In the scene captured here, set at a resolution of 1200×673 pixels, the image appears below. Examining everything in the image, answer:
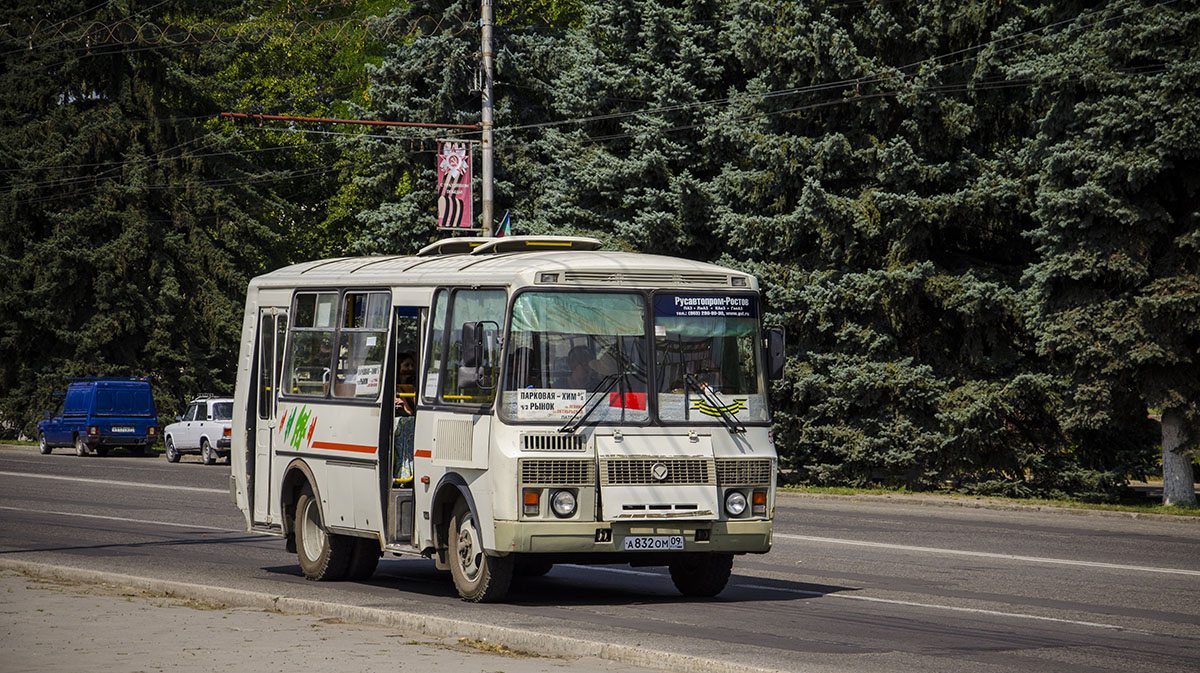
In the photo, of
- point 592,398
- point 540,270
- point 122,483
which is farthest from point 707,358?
point 122,483

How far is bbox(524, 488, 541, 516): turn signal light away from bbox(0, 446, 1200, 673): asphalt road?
2.66ft

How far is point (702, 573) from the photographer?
1380 centimetres

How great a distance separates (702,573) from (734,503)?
3.22 feet

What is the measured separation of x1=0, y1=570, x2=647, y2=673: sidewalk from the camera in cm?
926

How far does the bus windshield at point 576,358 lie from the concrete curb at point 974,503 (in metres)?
14.6

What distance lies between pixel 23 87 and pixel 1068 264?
4301 cm

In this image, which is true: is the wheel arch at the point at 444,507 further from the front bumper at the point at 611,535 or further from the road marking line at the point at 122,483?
the road marking line at the point at 122,483

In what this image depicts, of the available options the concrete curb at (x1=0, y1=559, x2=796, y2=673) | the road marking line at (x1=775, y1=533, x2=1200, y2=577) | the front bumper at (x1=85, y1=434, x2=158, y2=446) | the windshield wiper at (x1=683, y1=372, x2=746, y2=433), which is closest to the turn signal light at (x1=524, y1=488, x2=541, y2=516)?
the concrete curb at (x1=0, y1=559, x2=796, y2=673)

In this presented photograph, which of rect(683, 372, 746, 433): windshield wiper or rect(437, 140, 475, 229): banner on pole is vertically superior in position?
rect(437, 140, 475, 229): banner on pole

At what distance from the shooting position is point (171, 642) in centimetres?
1016

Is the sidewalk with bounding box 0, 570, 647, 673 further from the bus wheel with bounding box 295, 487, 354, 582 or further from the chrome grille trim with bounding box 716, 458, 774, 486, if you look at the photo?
the chrome grille trim with bounding box 716, 458, 774, 486

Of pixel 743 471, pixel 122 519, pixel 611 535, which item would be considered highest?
pixel 743 471

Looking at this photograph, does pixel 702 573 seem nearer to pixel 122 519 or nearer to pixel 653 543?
pixel 653 543

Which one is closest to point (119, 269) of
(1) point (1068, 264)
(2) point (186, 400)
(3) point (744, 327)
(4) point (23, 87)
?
(2) point (186, 400)
